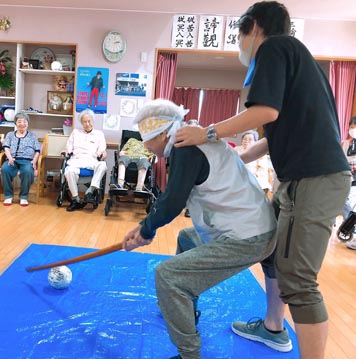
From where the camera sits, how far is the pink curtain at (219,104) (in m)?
7.70

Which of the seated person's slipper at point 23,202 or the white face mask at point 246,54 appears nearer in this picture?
the white face mask at point 246,54

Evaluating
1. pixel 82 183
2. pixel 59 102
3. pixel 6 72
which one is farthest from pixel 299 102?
pixel 6 72

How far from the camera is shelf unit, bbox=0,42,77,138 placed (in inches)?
188

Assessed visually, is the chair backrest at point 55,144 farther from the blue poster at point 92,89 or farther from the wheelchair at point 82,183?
the wheelchair at point 82,183

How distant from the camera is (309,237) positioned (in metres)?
1.05

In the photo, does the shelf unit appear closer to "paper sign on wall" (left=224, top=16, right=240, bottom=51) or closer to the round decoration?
the round decoration

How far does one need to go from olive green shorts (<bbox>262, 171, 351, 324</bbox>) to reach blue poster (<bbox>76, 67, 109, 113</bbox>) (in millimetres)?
3918

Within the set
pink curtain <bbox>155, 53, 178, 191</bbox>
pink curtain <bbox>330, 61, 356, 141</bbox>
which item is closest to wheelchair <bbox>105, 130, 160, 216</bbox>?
pink curtain <bbox>155, 53, 178, 191</bbox>

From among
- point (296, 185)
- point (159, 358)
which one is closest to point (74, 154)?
point (159, 358)

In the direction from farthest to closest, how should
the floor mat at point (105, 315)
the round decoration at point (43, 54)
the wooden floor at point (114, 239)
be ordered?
the round decoration at point (43, 54) → the wooden floor at point (114, 239) → the floor mat at point (105, 315)

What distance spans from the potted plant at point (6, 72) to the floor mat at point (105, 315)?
3.64 meters

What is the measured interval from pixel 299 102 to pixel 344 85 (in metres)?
4.30

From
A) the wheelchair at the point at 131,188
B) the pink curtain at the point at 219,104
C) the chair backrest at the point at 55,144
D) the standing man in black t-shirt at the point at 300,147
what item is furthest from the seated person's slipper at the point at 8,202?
the pink curtain at the point at 219,104

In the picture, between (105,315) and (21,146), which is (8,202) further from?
(105,315)
